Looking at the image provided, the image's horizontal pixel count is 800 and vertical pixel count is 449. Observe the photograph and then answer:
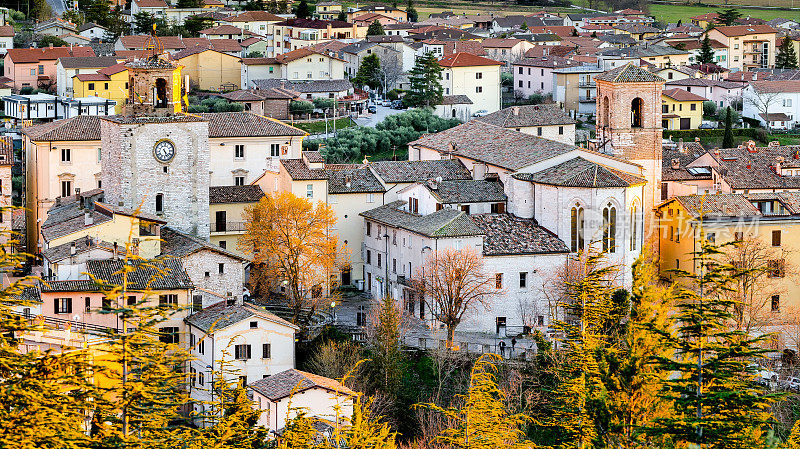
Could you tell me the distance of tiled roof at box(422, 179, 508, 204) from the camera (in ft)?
169

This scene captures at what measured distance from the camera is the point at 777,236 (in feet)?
167

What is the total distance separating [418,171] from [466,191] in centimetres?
380

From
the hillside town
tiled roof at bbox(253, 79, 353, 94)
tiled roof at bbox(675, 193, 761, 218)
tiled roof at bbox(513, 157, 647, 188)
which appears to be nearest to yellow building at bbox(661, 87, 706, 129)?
the hillside town

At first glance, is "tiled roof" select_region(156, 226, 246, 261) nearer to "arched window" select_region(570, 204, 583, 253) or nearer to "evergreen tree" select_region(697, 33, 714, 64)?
"arched window" select_region(570, 204, 583, 253)

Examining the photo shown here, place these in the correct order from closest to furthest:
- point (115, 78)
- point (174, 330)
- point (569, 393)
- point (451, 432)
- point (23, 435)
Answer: point (23, 435), point (451, 432), point (569, 393), point (174, 330), point (115, 78)

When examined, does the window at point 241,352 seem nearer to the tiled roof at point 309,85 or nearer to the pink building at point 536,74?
the tiled roof at point 309,85

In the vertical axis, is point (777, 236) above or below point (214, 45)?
below

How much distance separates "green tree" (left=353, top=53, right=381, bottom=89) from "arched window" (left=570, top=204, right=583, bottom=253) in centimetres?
4758

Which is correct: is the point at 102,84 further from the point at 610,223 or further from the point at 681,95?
the point at 610,223

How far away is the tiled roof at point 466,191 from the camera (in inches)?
2032

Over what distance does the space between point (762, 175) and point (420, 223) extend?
55.1 feet

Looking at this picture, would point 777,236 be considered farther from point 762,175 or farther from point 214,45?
point 214,45

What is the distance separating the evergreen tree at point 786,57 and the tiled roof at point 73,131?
7422 cm

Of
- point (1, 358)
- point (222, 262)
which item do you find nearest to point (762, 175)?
point (222, 262)
